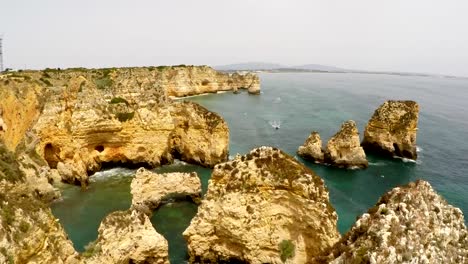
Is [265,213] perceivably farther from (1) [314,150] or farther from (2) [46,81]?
(2) [46,81]

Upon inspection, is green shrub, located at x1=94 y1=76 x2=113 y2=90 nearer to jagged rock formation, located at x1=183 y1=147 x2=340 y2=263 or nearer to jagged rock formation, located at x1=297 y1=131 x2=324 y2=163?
jagged rock formation, located at x1=297 y1=131 x2=324 y2=163

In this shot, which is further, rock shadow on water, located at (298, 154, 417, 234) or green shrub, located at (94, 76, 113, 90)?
green shrub, located at (94, 76, 113, 90)

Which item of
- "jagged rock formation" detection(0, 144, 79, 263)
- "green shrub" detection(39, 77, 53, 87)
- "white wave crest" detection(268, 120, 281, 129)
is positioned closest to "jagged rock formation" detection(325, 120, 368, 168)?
"white wave crest" detection(268, 120, 281, 129)

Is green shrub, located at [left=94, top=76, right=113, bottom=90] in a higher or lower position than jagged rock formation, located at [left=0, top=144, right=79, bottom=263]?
higher

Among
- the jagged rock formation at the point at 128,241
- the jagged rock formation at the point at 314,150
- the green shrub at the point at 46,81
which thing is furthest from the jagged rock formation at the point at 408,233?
the green shrub at the point at 46,81

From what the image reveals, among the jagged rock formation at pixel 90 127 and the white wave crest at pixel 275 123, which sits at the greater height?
the jagged rock formation at pixel 90 127

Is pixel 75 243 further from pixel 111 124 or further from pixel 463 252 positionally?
pixel 463 252

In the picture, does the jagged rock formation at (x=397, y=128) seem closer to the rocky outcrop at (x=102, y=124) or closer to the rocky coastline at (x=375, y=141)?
the rocky coastline at (x=375, y=141)

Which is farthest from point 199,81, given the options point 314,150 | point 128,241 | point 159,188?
point 128,241
